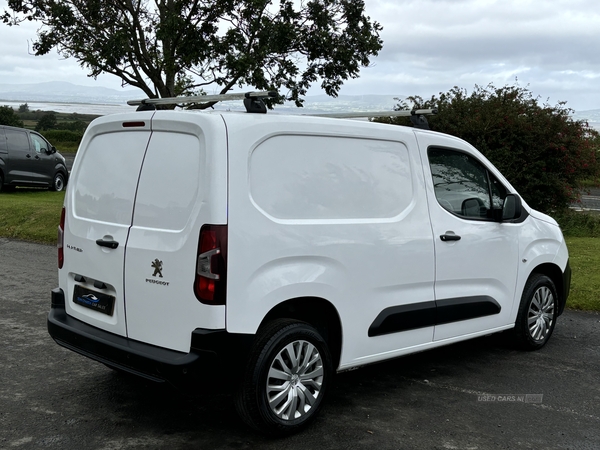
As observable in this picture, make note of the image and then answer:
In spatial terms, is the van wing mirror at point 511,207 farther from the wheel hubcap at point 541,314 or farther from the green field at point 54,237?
the green field at point 54,237

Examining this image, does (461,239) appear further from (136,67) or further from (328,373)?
(136,67)

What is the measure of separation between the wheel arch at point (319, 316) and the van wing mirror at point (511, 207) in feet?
6.16

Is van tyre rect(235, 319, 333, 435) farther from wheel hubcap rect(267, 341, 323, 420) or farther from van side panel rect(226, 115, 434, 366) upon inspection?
van side panel rect(226, 115, 434, 366)

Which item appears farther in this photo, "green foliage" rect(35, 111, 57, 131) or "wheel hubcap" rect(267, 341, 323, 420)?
"green foliage" rect(35, 111, 57, 131)

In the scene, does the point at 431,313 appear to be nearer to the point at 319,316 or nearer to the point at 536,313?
the point at 319,316

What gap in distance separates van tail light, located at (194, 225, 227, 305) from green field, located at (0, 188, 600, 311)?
5.53 meters

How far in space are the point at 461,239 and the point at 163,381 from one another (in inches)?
97.8

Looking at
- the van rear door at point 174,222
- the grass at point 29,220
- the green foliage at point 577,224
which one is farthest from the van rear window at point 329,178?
the green foliage at point 577,224

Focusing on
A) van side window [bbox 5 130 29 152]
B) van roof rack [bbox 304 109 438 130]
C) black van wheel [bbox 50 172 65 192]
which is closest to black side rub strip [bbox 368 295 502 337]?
van roof rack [bbox 304 109 438 130]

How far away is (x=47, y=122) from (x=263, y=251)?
5534 centimetres

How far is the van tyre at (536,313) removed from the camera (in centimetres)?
602

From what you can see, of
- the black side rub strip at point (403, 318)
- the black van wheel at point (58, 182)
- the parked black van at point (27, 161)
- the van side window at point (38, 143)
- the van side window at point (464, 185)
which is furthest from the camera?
the black van wheel at point (58, 182)

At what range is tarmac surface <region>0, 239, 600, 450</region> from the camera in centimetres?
416

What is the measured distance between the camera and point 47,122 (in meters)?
55.1
